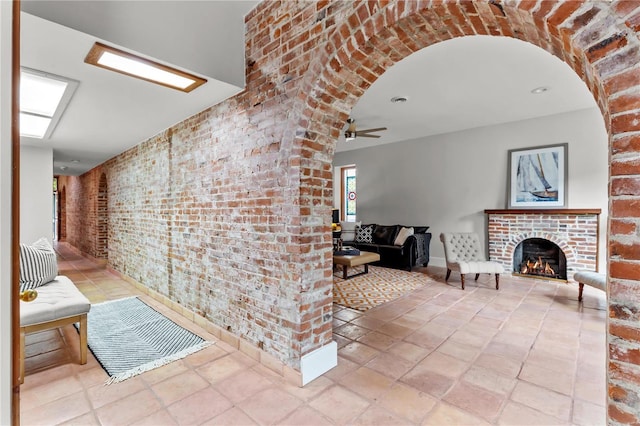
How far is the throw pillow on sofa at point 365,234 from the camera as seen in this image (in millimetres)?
6621

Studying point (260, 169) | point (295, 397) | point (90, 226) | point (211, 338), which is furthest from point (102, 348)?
point (90, 226)

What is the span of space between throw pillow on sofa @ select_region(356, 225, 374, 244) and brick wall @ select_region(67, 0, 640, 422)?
13.4 feet

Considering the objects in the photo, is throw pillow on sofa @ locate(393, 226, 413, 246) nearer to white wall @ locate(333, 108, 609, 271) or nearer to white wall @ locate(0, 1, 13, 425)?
white wall @ locate(333, 108, 609, 271)

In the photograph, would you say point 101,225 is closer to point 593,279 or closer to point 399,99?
point 399,99

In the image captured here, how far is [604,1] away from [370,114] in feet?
13.0

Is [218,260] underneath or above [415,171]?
underneath

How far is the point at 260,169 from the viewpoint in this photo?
2.38 metres

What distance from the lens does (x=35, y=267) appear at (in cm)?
280

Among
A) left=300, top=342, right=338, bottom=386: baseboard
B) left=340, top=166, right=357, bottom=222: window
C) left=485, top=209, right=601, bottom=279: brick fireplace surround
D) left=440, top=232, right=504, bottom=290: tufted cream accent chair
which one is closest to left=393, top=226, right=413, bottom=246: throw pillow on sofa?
left=440, top=232, right=504, bottom=290: tufted cream accent chair

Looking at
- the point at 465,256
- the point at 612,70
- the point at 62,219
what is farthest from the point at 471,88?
the point at 62,219

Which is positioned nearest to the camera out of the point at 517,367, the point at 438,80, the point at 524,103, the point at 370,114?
the point at 517,367

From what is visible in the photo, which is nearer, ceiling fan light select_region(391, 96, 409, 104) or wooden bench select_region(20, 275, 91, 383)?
wooden bench select_region(20, 275, 91, 383)

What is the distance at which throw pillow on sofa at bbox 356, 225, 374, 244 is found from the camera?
Answer: 662 centimetres

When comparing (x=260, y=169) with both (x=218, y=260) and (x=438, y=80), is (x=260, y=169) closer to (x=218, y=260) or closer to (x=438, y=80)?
(x=218, y=260)
